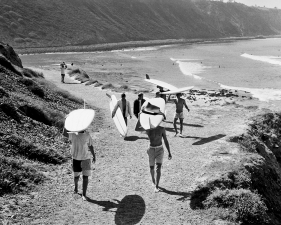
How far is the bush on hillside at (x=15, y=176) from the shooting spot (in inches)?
334

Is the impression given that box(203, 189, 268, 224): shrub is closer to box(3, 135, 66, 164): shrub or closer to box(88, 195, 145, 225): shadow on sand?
box(88, 195, 145, 225): shadow on sand

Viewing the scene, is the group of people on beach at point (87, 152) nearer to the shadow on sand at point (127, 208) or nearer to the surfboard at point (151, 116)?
the surfboard at point (151, 116)

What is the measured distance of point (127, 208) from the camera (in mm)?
8312

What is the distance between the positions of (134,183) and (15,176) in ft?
10.4

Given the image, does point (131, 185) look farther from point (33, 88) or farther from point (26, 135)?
point (33, 88)

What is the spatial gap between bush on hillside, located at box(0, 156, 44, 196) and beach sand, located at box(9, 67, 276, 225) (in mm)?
347

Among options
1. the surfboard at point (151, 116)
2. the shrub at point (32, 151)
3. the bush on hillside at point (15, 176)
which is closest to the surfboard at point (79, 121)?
the surfboard at point (151, 116)

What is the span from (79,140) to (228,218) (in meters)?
3.91

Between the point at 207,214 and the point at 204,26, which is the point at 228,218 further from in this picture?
the point at 204,26

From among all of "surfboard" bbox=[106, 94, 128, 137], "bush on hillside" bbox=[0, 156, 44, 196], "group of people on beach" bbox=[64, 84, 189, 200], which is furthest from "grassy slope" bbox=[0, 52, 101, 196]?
"surfboard" bbox=[106, 94, 128, 137]

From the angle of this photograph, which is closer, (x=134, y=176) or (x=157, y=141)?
(x=157, y=141)

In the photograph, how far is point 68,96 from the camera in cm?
1978

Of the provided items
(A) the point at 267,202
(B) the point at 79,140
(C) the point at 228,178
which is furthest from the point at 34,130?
(A) the point at 267,202

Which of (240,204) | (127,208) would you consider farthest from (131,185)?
(240,204)
